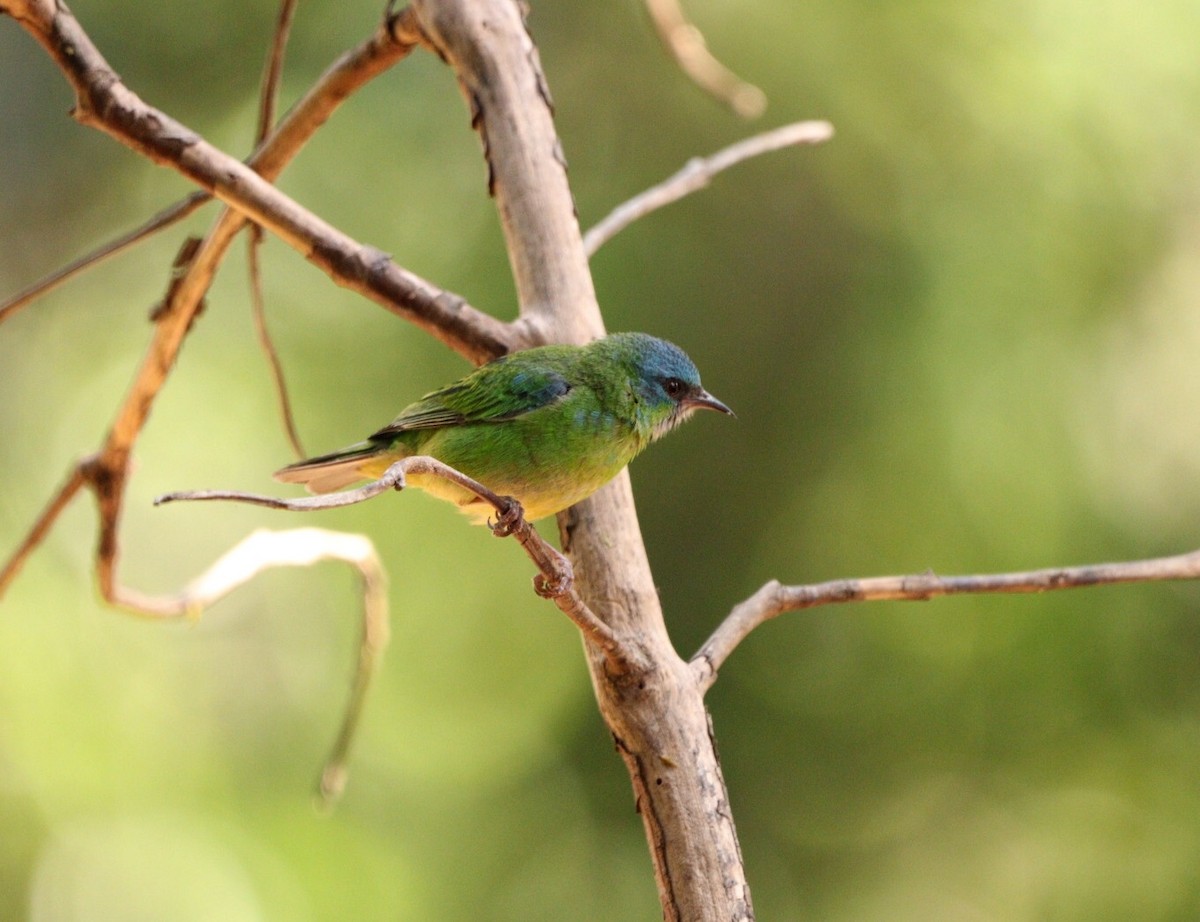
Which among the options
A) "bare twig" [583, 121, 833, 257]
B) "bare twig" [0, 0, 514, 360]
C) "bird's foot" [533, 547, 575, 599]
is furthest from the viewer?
"bare twig" [583, 121, 833, 257]

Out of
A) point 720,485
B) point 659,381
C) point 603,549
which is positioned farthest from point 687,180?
point 720,485

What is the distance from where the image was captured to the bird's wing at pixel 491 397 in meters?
3.07

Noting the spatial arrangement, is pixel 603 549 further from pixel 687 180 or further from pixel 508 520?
pixel 687 180

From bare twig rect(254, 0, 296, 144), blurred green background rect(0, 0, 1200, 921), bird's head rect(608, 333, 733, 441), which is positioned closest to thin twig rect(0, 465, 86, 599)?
bare twig rect(254, 0, 296, 144)

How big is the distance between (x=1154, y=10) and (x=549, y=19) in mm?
3719

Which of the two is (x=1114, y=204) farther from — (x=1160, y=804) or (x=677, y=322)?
(x=1160, y=804)

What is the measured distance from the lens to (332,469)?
3250 millimetres

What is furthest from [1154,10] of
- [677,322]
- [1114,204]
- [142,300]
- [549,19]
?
[142,300]

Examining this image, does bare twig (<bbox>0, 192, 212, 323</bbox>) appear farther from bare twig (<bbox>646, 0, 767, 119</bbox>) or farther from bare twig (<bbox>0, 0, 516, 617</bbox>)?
bare twig (<bbox>646, 0, 767, 119</bbox>)

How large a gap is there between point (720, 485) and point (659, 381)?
11.3 ft

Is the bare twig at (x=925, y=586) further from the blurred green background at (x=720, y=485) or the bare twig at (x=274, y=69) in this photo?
the blurred green background at (x=720, y=485)

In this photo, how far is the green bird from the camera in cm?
287

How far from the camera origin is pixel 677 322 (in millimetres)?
6797

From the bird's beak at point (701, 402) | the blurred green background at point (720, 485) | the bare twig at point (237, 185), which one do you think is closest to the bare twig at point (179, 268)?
the bare twig at point (237, 185)
